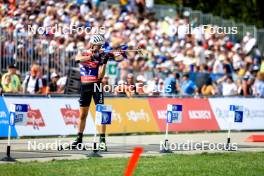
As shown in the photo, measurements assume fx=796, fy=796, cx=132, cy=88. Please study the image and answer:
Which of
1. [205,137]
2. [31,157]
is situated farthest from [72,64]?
[31,157]

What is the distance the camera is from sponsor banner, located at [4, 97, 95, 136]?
2019 cm

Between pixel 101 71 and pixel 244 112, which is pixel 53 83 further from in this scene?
pixel 101 71

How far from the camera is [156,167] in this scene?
46.1ft

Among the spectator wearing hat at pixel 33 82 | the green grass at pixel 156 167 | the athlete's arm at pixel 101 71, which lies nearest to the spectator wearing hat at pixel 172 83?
the spectator wearing hat at pixel 33 82

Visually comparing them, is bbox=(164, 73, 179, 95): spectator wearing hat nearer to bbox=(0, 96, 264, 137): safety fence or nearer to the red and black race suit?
bbox=(0, 96, 264, 137): safety fence

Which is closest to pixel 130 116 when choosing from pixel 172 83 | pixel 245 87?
pixel 172 83

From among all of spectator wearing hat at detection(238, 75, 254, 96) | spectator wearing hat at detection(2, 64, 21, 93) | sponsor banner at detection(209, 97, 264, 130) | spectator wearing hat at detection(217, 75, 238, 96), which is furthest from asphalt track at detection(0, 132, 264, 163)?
spectator wearing hat at detection(238, 75, 254, 96)

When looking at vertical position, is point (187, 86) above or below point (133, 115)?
above

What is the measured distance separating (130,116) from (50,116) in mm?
2736

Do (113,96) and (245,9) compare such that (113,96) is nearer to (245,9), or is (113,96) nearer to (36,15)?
(36,15)

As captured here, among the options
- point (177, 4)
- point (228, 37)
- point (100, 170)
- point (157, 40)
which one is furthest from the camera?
Answer: point (177, 4)

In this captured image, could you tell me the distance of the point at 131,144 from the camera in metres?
18.9

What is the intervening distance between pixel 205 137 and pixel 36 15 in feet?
26.0

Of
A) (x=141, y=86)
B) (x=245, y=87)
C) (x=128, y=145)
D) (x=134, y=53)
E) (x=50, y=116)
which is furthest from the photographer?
(x=134, y=53)
